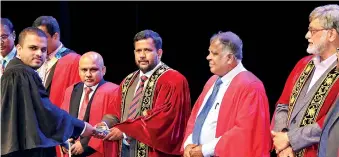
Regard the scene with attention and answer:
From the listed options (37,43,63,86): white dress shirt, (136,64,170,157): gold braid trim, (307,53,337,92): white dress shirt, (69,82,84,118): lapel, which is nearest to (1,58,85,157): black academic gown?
(136,64,170,157): gold braid trim

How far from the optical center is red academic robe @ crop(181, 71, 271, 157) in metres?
5.20

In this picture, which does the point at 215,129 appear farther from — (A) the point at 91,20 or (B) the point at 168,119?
(A) the point at 91,20

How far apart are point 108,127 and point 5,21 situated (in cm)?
143

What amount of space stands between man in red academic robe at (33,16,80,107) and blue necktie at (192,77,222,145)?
1772 millimetres

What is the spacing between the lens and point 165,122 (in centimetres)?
595

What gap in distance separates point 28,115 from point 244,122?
1.40 meters

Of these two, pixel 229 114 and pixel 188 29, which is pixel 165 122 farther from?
pixel 188 29

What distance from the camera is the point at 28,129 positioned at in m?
5.26

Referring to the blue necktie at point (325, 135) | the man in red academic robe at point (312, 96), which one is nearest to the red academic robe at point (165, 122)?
the man in red academic robe at point (312, 96)

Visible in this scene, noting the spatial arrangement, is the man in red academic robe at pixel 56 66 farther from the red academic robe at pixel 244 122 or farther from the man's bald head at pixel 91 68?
the red academic robe at pixel 244 122

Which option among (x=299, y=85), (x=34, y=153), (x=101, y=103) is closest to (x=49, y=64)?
(x=101, y=103)

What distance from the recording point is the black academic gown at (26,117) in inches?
206

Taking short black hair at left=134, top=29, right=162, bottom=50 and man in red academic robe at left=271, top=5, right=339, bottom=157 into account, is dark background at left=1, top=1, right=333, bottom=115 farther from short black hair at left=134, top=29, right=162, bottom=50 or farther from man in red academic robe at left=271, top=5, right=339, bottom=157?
man in red academic robe at left=271, top=5, right=339, bottom=157

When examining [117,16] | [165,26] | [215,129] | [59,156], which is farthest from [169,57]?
[215,129]
